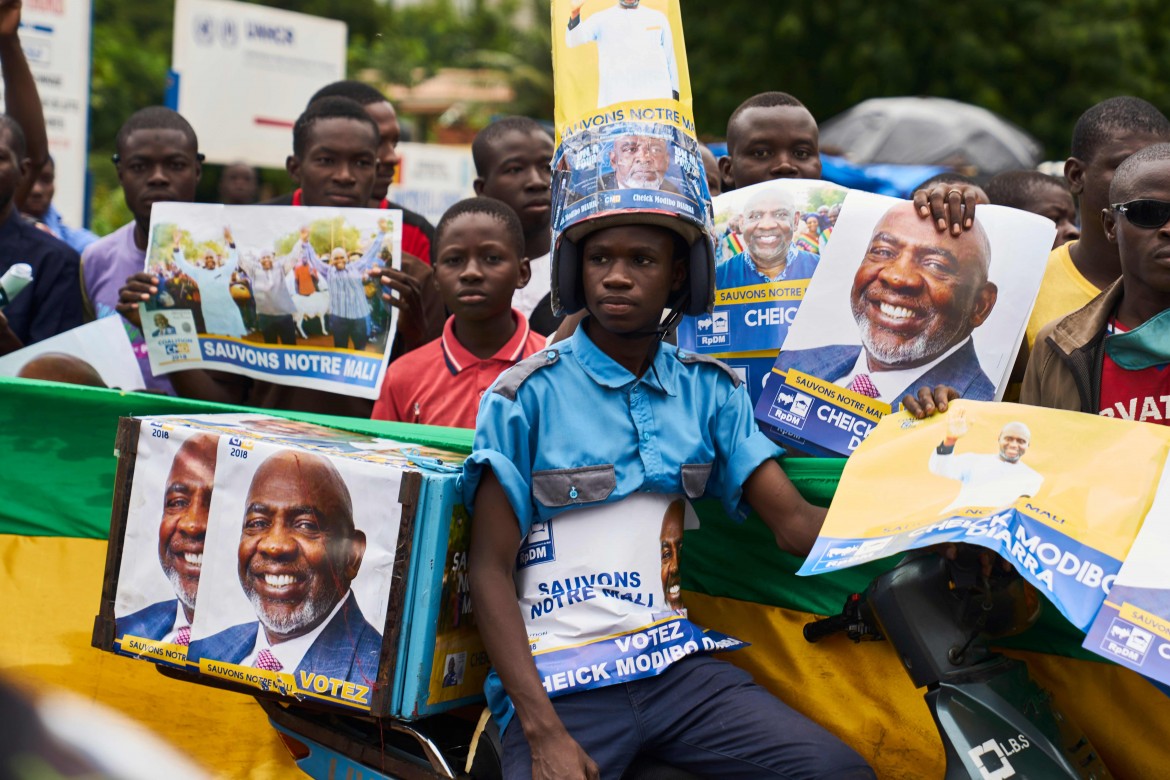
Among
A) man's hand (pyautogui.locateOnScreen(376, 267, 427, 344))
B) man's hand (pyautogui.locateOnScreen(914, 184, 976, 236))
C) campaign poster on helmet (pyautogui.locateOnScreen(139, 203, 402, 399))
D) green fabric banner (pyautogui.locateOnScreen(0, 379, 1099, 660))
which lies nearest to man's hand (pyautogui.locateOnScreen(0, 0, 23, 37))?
campaign poster on helmet (pyautogui.locateOnScreen(139, 203, 402, 399))

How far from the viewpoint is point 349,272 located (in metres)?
4.25

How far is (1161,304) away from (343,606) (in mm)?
1914

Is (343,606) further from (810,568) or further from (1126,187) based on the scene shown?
(1126,187)

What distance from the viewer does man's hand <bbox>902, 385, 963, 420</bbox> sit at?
282 centimetres

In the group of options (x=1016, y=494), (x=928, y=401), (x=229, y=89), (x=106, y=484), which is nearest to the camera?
(x=1016, y=494)

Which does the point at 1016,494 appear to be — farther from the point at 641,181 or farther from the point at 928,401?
the point at 641,181

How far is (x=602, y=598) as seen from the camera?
2.85 meters

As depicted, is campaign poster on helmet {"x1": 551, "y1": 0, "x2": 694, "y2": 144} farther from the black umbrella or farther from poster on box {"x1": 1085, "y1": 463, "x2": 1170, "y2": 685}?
the black umbrella

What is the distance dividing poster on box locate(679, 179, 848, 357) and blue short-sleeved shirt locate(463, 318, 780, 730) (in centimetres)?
32

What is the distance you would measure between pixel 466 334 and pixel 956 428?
1.87 m

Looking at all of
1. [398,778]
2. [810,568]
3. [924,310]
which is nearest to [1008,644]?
[810,568]

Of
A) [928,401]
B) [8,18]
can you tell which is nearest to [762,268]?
[928,401]

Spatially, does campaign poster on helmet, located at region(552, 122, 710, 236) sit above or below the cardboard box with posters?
above

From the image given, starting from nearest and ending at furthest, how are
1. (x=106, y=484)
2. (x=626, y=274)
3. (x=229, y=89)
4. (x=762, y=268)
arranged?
(x=626, y=274) < (x=762, y=268) < (x=106, y=484) < (x=229, y=89)
